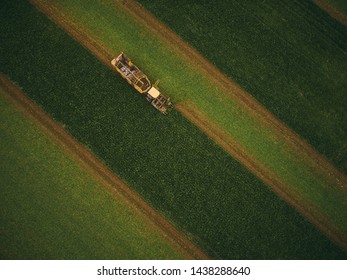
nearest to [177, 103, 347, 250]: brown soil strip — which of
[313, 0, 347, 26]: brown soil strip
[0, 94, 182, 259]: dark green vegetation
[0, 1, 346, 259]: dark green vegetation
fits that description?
[0, 1, 346, 259]: dark green vegetation

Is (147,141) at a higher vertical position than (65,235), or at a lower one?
higher

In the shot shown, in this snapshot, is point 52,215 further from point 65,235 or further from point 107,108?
point 107,108

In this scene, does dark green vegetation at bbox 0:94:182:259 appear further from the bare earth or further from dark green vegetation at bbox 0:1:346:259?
the bare earth

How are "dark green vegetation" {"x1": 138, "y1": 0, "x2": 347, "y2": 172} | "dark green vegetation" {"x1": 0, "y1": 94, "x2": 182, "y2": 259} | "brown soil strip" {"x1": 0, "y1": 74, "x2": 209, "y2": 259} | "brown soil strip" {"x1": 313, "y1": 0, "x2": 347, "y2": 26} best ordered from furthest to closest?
"brown soil strip" {"x1": 313, "y1": 0, "x2": 347, "y2": 26}
"dark green vegetation" {"x1": 138, "y1": 0, "x2": 347, "y2": 172}
"brown soil strip" {"x1": 0, "y1": 74, "x2": 209, "y2": 259}
"dark green vegetation" {"x1": 0, "y1": 94, "x2": 182, "y2": 259}

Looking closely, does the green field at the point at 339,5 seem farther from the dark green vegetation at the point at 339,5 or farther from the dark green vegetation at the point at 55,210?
the dark green vegetation at the point at 55,210

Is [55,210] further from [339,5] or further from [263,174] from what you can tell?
[339,5]

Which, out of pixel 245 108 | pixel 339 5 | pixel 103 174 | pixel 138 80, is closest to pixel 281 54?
pixel 245 108
